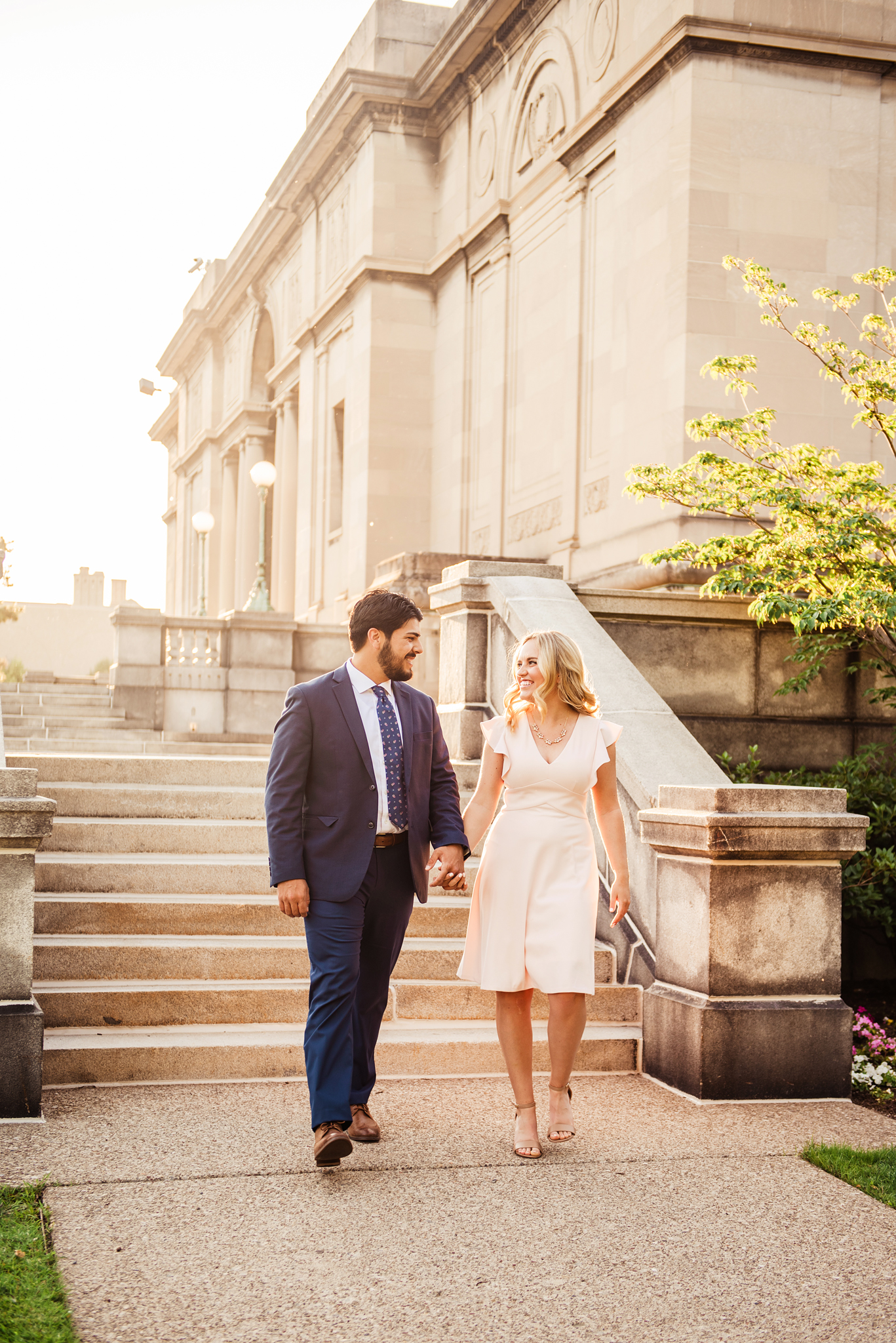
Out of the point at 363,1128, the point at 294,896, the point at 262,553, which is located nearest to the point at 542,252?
the point at 262,553

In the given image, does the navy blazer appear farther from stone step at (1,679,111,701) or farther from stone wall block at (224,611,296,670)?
stone step at (1,679,111,701)

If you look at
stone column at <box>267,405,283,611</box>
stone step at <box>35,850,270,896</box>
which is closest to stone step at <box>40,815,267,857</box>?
stone step at <box>35,850,270,896</box>

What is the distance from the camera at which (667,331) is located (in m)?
14.2

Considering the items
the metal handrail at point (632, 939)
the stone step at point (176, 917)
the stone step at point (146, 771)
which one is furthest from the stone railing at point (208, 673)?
the metal handrail at point (632, 939)

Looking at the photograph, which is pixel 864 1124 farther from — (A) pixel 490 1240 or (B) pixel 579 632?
(B) pixel 579 632

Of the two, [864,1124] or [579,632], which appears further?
[579,632]

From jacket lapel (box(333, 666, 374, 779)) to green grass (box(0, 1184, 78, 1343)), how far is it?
176cm

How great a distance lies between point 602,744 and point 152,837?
317 centimetres

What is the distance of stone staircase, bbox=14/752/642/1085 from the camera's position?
556 centimetres

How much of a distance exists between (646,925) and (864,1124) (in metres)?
1.36

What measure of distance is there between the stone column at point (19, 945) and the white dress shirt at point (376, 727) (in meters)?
1.26

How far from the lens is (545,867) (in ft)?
15.8

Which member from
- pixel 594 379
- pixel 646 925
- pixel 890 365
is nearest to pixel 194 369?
pixel 594 379

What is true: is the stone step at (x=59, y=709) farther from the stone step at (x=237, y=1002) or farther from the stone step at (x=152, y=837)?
the stone step at (x=237, y=1002)
